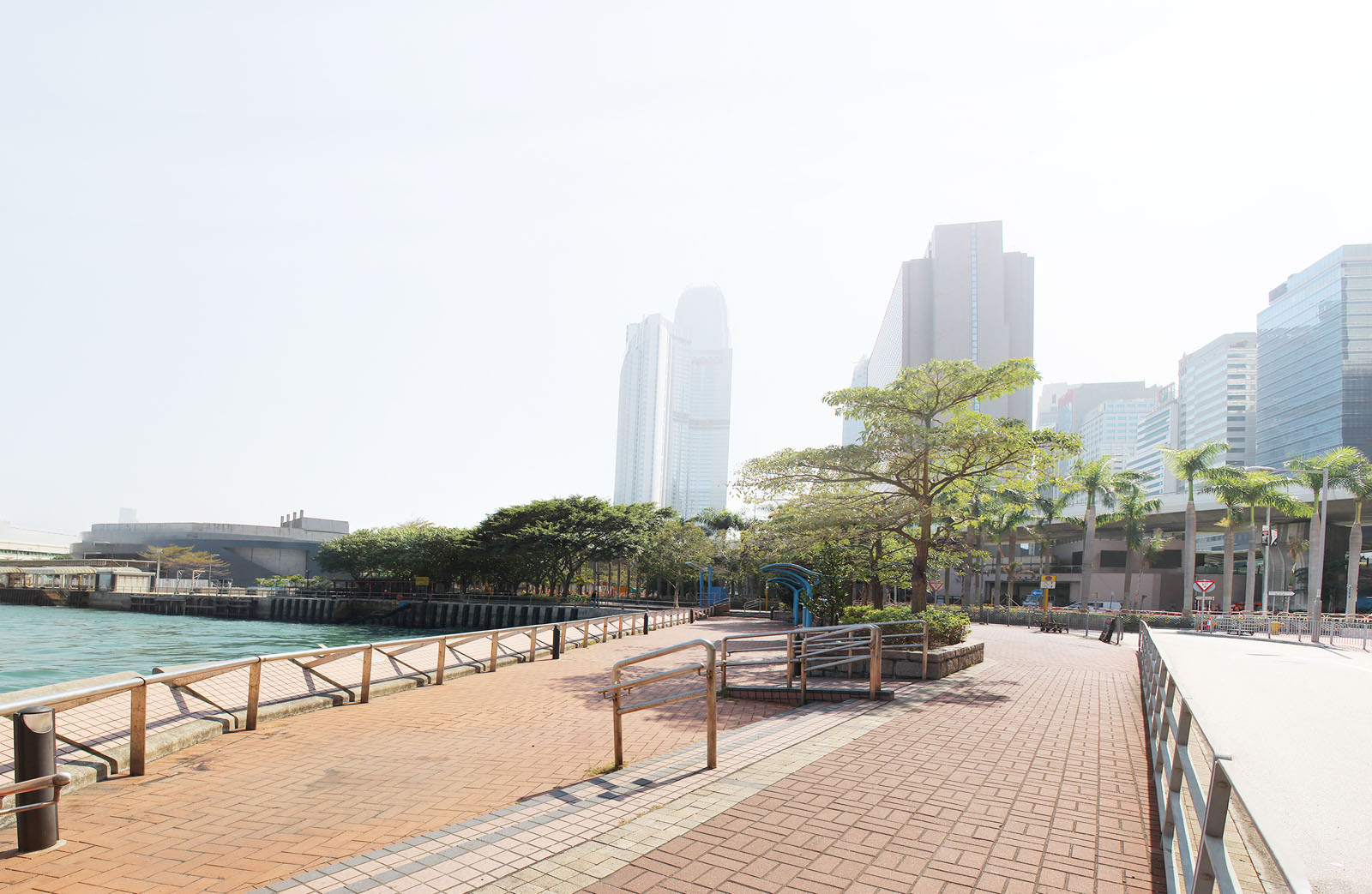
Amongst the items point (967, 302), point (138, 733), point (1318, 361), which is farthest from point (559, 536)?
point (1318, 361)

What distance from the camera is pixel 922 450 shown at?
52.6ft

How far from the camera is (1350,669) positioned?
20.8 meters

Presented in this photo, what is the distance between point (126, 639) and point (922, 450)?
4063 centimetres

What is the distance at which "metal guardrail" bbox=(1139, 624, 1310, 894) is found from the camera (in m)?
2.68

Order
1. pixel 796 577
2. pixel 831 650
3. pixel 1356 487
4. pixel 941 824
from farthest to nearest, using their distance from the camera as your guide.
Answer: pixel 1356 487, pixel 796 577, pixel 831 650, pixel 941 824

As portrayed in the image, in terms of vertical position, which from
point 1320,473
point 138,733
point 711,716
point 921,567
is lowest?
point 138,733

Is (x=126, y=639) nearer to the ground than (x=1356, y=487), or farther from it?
nearer to the ground

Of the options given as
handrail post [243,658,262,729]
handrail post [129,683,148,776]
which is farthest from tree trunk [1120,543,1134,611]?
handrail post [129,683,148,776]

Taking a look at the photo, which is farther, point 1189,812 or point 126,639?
point 126,639

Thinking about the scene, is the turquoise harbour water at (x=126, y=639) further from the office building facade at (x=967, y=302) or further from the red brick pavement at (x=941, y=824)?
the office building facade at (x=967, y=302)

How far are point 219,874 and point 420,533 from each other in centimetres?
6125

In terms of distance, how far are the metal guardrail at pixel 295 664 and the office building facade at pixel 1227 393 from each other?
535 feet

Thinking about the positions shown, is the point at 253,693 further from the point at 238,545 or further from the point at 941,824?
the point at 238,545

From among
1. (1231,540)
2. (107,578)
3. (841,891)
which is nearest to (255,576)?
(107,578)
